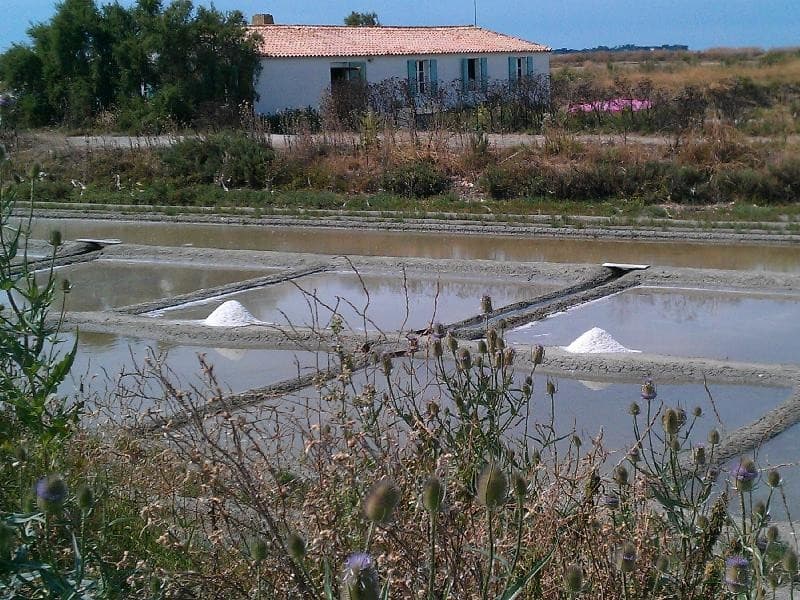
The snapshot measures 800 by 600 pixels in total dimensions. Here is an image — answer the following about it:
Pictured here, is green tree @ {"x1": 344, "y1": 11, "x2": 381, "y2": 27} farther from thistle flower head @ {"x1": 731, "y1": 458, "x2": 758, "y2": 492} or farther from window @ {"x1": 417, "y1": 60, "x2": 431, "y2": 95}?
thistle flower head @ {"x1": 731, "y1": 458, "x2": 758, "y2": 492}

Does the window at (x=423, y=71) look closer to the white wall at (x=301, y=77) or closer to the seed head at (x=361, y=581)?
the white wall at (x=301, y=77)

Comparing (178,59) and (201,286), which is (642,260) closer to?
(201,286)

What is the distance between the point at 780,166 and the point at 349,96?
37.5 feet

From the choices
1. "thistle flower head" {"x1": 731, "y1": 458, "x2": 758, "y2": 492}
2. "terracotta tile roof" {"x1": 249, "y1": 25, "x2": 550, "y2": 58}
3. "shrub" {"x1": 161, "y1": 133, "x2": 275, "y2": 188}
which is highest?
"terracotta tile roof" {"x1": 249, "y1": 25, "x2": 550, "y2": 58}

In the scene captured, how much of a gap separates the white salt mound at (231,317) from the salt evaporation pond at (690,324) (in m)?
2.15

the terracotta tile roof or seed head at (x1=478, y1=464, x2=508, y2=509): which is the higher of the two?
the terracotta tile roof

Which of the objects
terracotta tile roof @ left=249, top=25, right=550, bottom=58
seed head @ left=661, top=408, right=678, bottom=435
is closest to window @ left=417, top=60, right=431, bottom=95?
terracotta tile roof @ left=249, top=25, right=550, bottom=58

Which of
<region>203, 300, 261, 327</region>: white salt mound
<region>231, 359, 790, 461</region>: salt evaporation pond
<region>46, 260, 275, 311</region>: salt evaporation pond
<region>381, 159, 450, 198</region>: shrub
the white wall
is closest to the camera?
<region>231, 359, 790, 461</region>: salt evaporation pond

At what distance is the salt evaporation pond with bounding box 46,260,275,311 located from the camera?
10695mm

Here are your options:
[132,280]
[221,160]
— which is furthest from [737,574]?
[221,160]

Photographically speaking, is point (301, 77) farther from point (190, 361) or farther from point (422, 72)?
point (190, 361)

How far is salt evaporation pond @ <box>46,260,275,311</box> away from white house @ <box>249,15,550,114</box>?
18.5 m

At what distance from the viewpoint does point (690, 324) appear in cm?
906

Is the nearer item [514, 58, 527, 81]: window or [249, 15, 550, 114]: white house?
[249, 15, 550, 114]: white house
